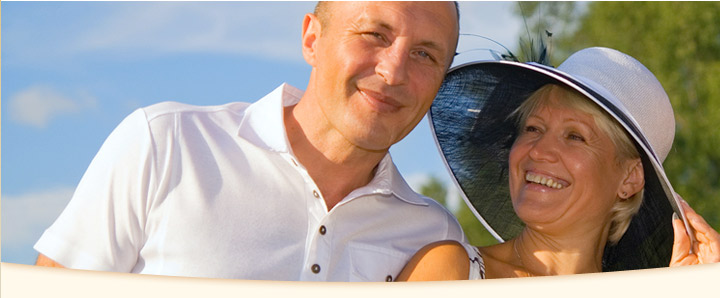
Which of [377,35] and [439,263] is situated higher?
[377,35]

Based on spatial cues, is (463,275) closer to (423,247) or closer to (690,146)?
(423,247)

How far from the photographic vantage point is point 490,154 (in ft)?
6.97

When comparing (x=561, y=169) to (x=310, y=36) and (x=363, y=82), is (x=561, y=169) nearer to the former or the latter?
(x=363, y=82)

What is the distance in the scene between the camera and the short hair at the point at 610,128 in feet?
6.05

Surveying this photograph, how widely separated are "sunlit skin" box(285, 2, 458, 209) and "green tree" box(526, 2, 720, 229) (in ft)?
18.0

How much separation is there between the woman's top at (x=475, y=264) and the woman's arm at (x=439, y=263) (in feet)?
0.06

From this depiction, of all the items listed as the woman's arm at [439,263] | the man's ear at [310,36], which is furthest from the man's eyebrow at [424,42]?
the woman's arm at [439,263]

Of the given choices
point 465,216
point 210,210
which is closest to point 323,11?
point 210,210

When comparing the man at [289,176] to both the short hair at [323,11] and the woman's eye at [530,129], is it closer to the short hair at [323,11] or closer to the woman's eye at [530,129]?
the short hair at [323,11]

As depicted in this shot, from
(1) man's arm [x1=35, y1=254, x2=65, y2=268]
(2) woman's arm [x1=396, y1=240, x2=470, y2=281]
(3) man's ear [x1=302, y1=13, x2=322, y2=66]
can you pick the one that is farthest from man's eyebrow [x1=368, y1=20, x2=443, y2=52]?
(1) man's arm [x1=35, y1=254, x2=65, y2=268]

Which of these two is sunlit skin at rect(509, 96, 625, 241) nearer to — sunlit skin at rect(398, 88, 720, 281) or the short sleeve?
sunlit skin at rect(398, 88, 720, 281)

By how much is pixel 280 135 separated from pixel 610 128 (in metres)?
0.69

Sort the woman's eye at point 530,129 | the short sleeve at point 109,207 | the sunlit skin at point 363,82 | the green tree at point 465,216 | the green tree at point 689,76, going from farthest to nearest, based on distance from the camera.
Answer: the green tree at point 465,216, the green tree at point 689,76, the woman's eye at point 530,129, the sunlit skin at point 363,82, the short sleeve at point 109,207

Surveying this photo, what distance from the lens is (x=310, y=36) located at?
179 centimetres
